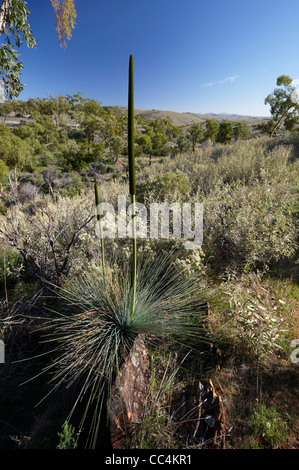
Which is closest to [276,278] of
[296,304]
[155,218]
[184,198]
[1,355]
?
[296,304]

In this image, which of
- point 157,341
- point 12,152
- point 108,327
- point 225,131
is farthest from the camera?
point 225,131

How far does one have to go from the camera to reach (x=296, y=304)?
2625mm

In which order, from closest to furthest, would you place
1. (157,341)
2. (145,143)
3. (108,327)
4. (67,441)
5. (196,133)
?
(67,441) → (108,327) → (157,341) → (145,143) → (196,133)

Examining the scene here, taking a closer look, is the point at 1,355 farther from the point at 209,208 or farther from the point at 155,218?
the point at 209,208

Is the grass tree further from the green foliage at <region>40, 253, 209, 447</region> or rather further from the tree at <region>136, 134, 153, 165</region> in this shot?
the tree at <region>136, 134, 153, 165</region>

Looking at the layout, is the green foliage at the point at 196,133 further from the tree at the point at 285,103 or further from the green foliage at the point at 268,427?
the green foliage at the point at 268,427

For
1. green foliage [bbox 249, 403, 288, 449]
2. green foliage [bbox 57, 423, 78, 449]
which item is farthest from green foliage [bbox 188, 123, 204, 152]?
green foliage [bbox 57, 423, 78, 449]

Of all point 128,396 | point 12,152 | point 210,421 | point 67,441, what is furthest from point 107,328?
point 12,152

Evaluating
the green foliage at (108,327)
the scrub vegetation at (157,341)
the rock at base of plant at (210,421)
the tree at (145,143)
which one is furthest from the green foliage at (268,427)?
the tree at (145,143)

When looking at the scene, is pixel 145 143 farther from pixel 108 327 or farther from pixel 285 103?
pixel 108 327

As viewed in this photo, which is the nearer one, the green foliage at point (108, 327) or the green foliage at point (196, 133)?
the green foliage at point (108, 327)

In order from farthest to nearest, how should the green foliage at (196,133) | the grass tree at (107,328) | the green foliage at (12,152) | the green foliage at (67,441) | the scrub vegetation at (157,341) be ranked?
the green foliage at (196,133) < the green foliage at (12,152) < the grass tree at (107,328) < the scrub vegetation at (157,341) < the green foliage at (67,441)

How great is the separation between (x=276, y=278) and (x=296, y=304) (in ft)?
1.77

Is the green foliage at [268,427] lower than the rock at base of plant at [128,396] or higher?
lower
